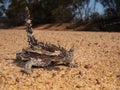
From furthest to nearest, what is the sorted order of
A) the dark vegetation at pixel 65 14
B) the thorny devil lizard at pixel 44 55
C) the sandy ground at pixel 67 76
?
1. the dark vegetation at pixel 65 14
2. the thorny devil lizard at pixel 44 55
3. the sandy ground at pixel 67 76

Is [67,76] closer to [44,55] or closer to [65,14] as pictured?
[44,55]

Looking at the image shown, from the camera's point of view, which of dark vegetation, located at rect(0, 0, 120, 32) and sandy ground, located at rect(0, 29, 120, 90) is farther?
dark vegetation, located at rect(0, 0, 120, 32)

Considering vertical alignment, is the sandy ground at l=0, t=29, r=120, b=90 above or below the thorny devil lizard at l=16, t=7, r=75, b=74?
below

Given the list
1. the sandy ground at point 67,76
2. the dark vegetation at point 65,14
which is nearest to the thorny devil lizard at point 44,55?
the sandy ground at point 67,76

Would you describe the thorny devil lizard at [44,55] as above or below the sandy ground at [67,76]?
above

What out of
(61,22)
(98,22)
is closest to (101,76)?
(98,22)

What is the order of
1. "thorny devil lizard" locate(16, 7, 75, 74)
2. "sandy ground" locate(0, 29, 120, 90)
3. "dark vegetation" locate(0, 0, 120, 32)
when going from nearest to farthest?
"sandy ground" locate(0, 29, 120, 90)
"thorny devil lizard" locate(16, 7, 75, 74)
"dark vegetation" locate(0, 0, 120, 32)

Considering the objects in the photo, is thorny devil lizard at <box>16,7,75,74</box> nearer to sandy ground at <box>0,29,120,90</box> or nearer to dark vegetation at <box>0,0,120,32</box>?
sandy ground at <box>0,29,120,90</box>

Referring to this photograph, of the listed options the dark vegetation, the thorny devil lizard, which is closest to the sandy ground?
the thorny devil lizard

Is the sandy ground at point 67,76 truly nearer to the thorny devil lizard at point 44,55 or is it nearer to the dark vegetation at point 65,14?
the thorny devil lizard at point 44,55

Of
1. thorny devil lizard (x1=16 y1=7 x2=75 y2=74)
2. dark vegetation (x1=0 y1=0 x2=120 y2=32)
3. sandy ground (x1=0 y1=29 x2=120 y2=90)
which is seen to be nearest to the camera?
sandy ground (x1=0 y1=29 x2=120 y2=90)
